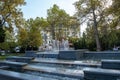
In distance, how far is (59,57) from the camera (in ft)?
36.9

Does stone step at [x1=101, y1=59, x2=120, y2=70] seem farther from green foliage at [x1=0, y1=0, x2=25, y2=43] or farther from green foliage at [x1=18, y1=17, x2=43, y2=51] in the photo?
green foliage at [x1=18, y1=17, x2=43, y2=51]

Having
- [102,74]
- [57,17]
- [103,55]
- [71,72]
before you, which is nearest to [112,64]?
[102,74]

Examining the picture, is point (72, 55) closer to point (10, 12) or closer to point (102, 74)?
point (102, 74)

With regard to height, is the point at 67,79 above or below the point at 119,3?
below

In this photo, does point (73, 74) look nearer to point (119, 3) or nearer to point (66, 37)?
point (119, 3)

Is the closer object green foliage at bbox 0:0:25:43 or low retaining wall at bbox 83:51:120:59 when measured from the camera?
low retaining wall at bbox 83:51:120:59

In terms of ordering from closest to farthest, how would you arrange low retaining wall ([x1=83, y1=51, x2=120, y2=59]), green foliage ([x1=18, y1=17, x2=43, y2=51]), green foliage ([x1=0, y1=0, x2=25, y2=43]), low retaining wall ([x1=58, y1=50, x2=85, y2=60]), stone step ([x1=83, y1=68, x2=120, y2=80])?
stone step ([x1=83, y1=68, x2=120, y2=80]) → low retaining wall ([x1=83, y1=51, x2=120, y2=59]) → low retaining wall ([x1=58, y1=50, x2=85, y2=60]) → green foliage ([x1=0, y1=0, x2=25, y2=43]) → green foliage ([x1=18, y1=17, x2=43, y2=51])

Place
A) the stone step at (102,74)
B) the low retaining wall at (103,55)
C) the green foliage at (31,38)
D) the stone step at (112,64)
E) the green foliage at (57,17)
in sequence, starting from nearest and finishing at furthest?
the stone step at (102,74) → the stone step at (112,64) → the low retaining wall at (103,55) → the green foliage at (31,38) → the green foliage at (57,17)

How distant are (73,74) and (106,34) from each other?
76.0ft

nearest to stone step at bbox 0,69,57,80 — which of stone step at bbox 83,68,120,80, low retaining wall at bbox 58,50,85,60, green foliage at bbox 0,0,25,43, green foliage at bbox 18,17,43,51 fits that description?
stone step at bbox 83,68,120,80

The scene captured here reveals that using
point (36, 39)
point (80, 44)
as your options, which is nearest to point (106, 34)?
point (80, 44)

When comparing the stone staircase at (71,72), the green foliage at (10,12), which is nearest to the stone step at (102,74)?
the stone staircase at (71,72)

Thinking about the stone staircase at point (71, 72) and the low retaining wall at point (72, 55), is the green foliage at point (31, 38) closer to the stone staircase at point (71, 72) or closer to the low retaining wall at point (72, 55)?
the low retaining wall at point (72, 55)

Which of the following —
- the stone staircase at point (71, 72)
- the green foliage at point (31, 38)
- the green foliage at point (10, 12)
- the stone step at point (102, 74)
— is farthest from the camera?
the green foliage at point (31, 38)
